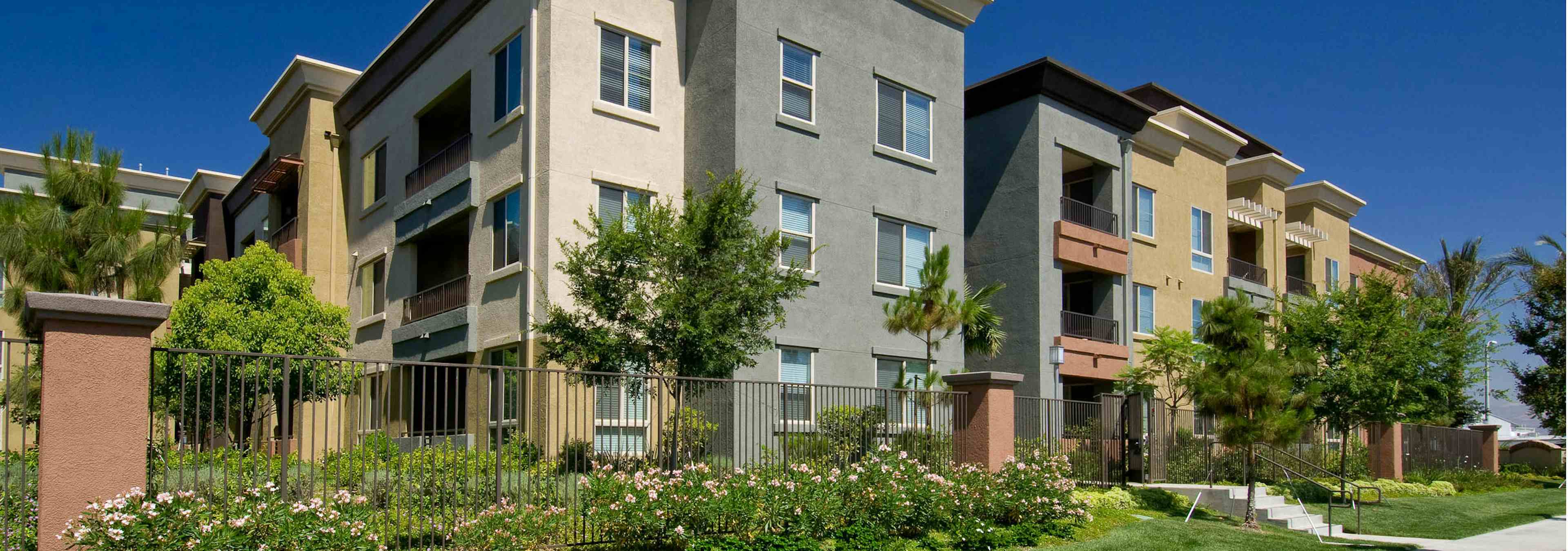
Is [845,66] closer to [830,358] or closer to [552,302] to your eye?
[830,358]

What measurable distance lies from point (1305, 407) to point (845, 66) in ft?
36.7

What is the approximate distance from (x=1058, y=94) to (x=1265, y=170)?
1359cm

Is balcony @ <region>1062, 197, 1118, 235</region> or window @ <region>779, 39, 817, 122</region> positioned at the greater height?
window @ <region>779, 39, 817, 122</region>

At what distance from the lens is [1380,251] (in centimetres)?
5212

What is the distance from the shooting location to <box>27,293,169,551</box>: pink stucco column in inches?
329

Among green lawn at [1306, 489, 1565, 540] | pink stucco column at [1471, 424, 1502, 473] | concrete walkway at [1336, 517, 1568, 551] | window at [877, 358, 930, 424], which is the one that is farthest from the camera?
pink stucco column at [1471, 424, 1502, 473]

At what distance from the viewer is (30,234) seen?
75.2 ft

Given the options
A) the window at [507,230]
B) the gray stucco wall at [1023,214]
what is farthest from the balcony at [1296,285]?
the window at [507,230]

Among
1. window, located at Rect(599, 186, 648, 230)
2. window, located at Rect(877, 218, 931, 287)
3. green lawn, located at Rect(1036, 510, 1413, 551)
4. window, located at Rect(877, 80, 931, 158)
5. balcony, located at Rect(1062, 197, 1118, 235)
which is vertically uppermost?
window, located at Rect(877, 80, 931, 158)

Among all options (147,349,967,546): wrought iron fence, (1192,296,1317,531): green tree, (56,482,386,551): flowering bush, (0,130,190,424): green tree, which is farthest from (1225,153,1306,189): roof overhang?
(56,482,386,551): flowering bush

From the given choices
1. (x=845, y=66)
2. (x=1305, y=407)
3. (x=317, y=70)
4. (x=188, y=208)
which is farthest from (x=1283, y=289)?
(x=188, y=208)

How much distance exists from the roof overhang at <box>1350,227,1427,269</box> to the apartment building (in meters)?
23.8

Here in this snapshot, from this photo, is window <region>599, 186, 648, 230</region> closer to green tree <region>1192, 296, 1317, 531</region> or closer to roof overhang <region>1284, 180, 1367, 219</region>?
green tree <region>1192, 296, 1317, 531</region>

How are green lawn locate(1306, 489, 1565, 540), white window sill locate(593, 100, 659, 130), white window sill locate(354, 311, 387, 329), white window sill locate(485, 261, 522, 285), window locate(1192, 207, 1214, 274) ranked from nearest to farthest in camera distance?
white window sill locate(485, 261, 522, 285) < white window sill locate(593, 100, 659, 130) < green lawn locate(1306, 489, 1565, 540) < white window sill locate(354, 311, 387, 329) < window locate(1192, 207, 1214, 274)
